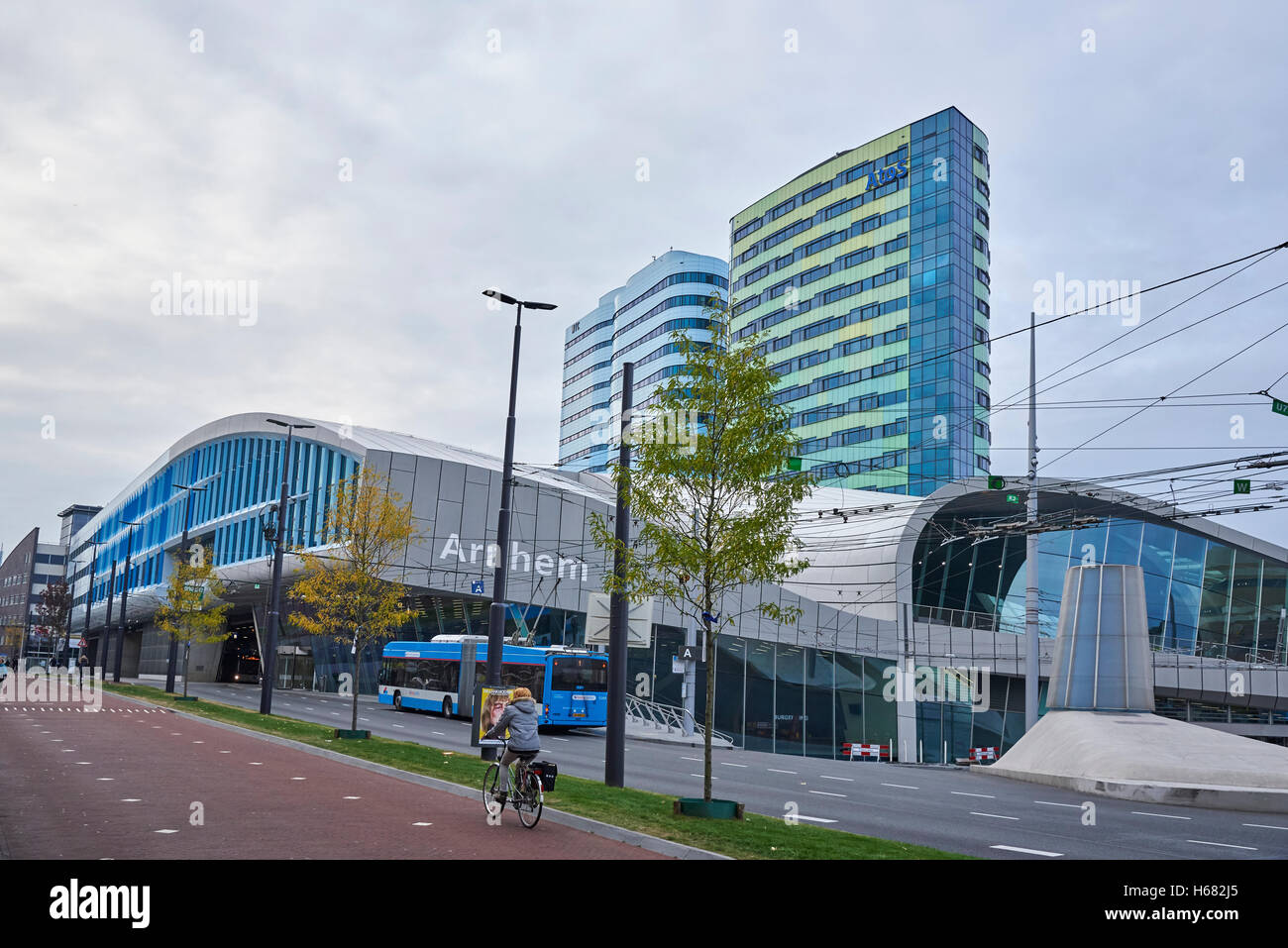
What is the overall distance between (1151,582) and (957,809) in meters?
44.4

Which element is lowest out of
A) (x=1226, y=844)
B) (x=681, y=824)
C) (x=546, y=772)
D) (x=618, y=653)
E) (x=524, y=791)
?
(x=1226, y=844)

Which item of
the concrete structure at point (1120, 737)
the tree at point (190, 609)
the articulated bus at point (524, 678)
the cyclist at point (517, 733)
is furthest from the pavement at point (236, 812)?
the tree at point (190, 609)

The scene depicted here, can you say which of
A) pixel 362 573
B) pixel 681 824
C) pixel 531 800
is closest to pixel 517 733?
pixel 531 800

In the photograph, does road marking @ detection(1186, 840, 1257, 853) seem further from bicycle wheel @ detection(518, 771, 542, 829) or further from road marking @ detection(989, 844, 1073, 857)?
bicycle wheel @ detection(518, 771, 542, 829)

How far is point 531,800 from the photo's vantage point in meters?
12.0

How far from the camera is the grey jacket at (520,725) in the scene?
40.5 ft

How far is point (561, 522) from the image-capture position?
58.0m

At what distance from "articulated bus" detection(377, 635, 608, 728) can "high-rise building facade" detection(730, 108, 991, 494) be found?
49.0m

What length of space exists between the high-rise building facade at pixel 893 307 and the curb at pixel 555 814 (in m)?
66.3

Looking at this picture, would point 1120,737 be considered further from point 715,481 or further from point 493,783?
point 493,783

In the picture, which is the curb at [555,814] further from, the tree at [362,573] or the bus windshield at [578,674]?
the bus windshield at [578,674]

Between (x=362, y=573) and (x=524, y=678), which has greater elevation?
(x=362, y=573)
